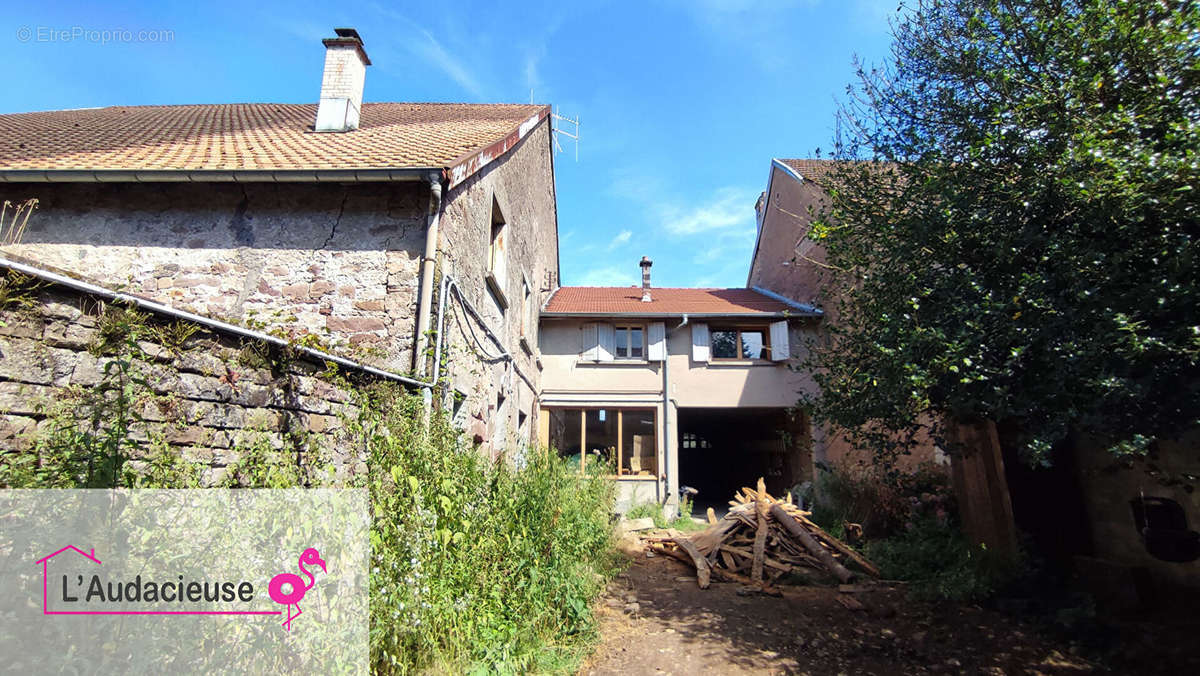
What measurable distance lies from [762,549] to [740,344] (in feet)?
24.0

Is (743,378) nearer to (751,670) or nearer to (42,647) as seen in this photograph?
(751,670)

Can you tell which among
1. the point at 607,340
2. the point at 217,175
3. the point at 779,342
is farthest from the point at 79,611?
the point at 779,342

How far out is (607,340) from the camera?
14.6 meters

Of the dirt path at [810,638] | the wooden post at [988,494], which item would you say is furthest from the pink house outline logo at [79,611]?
the wooden post at [988,494]

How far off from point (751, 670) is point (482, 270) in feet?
17.1

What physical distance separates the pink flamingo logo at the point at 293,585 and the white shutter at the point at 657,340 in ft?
38.9

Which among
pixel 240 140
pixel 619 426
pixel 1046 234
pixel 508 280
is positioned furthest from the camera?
pixel 619 426

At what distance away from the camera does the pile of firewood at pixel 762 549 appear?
24.8ft

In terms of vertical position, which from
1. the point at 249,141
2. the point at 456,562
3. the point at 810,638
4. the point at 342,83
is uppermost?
the point at 342,83

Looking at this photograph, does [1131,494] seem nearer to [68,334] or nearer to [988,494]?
[988,494]

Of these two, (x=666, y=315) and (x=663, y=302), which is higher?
(x=663, y=302)

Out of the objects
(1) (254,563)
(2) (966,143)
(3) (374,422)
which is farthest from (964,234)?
(1) (254,563)

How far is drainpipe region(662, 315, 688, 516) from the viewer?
13602 mm

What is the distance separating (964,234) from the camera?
5148 millimetres
